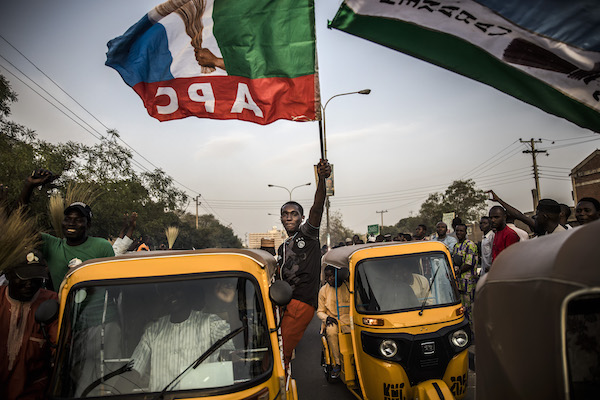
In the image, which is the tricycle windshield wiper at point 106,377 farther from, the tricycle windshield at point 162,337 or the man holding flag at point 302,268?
the man holding flag at point 302,268

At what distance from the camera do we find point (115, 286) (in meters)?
2.74

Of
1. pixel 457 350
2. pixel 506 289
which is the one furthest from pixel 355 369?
pixel 506 289

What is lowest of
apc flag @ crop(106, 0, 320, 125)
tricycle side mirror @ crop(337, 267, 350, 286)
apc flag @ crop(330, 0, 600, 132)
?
tricycle side mirror @ crop(337, 267, 350, 286)

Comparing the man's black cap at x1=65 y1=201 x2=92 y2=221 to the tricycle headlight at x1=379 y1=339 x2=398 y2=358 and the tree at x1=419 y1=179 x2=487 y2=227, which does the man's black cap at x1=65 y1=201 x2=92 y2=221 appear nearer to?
the tricycle headlight at x1=379 y1=339 x2=398 y2=358

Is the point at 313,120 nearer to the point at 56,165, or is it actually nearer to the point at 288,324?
the point at 288,324

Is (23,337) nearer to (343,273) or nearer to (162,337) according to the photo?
(162,337)

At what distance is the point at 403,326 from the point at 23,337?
342 centimetres

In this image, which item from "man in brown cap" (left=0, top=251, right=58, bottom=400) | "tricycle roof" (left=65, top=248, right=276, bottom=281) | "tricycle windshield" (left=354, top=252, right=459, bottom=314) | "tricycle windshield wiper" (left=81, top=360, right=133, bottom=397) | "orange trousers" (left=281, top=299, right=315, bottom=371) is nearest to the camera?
"tricycle windshield wiper" (left=81, top=360, right=133, bottom=397)

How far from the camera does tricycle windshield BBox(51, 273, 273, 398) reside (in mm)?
2520

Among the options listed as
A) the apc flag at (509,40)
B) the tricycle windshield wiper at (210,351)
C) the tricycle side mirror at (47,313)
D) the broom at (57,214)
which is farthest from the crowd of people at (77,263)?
the apc flag at (509,40)

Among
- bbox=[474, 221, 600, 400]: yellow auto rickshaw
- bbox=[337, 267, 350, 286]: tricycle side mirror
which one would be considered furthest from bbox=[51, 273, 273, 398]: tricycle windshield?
bbox=[337, 267, 350, 286]: tricycle side mirror

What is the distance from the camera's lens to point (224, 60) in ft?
15.6

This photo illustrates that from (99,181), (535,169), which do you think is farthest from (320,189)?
(535,169)

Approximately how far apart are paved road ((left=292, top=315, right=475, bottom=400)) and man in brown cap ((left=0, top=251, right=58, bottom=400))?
3.31 m
